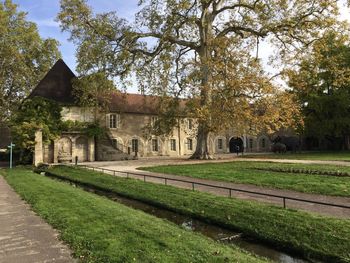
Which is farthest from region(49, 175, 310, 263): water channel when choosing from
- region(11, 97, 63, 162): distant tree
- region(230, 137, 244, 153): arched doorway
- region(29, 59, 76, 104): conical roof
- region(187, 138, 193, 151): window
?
region(230, 137, 244, 153): arched doorway

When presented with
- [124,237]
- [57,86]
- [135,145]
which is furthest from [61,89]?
[124,237]

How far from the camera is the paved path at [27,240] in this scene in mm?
6656

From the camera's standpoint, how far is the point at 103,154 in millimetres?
37250

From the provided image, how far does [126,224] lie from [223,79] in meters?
20.2

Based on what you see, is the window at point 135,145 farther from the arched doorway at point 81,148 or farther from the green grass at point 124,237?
the green grass at point 124,237

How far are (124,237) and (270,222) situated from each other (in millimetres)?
3751

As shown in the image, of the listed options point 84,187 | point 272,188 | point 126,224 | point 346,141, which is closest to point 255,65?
point 272,188

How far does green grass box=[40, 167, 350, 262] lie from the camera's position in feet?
25.1

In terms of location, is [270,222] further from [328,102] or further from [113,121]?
[328,102]

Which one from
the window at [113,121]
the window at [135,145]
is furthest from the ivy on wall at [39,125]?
the window at [135,145]

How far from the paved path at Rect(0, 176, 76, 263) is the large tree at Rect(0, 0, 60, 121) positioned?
37922mm

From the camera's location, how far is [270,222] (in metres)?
9.24

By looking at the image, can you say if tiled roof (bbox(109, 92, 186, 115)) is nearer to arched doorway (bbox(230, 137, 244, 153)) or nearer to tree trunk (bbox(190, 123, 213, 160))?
tree trunk (bbox(190, 123, 213, 160))

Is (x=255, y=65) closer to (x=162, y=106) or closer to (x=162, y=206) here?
(x=162, y=106)
